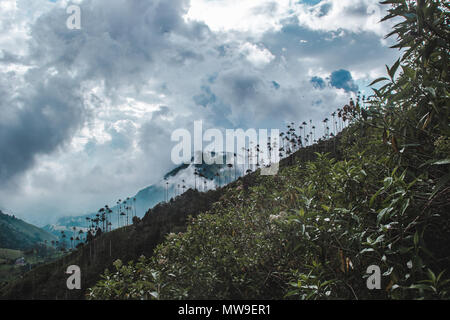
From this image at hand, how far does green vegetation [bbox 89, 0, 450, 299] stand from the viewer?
2.37m

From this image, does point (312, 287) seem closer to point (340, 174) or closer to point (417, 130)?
point (340, 174)

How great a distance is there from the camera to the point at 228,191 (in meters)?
6.20

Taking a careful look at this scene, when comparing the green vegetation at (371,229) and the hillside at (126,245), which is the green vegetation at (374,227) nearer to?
the green vegetation at (371,229)

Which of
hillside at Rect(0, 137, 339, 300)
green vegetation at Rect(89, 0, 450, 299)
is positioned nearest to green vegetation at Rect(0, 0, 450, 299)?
green vegetation at Rect(89, 0, 450, 299)

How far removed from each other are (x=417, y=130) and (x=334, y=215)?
3.80 ft

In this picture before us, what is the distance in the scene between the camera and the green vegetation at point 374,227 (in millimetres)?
2365

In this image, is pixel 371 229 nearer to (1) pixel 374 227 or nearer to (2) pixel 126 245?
(1) pixel 374 227

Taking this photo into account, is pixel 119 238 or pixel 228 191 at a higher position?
pixel 228 191

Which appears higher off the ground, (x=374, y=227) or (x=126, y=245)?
(x=374, y=227)

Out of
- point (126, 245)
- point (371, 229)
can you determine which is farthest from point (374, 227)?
point (126, 245)

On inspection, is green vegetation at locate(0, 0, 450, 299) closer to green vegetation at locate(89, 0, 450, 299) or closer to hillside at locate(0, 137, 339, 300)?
green vegetation at locate(89, 0, 450, 299)

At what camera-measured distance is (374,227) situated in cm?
258
